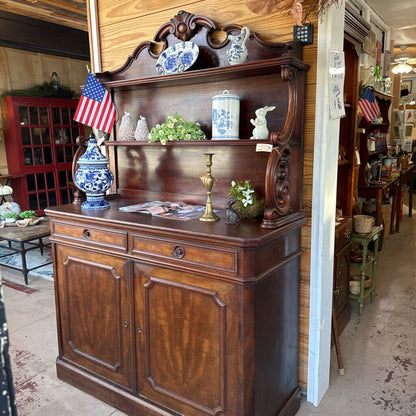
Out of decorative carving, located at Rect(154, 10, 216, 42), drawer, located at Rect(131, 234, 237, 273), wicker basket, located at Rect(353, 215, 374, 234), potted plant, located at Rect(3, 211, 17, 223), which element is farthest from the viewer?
potted plant, located at Rect(3, 211, 17, 223)

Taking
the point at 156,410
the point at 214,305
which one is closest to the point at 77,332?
the point at 156,410

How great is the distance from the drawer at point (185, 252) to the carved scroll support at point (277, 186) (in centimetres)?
23

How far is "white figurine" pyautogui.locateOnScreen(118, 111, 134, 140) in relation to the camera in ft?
7.72

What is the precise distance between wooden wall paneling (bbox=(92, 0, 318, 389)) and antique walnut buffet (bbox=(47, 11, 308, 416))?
0.21ft

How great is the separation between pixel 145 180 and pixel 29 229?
2.16 meters

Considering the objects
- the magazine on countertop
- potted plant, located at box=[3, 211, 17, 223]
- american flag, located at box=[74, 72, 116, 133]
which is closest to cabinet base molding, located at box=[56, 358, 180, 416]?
the magazine on countertop

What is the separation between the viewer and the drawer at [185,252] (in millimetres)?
1586

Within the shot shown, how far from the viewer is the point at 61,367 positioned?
92.8 inches

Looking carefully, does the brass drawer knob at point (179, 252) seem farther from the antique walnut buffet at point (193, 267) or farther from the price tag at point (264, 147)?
the price tag at point (264, 147)

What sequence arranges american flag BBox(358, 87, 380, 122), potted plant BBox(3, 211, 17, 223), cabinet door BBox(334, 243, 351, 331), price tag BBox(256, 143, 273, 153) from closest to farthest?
1. price tag BBox(256, 143, 273, 153)
2. cabinet door BBox(334, 243, 351, 331)
3. american flag BBox(358, 87, 380, 122)
4. potted plant BBox(3, 211, 17, 223)

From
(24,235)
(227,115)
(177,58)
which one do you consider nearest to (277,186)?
(227,115)

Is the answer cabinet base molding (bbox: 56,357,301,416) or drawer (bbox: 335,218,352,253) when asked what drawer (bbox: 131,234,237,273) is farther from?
drawer (bbox: 335,218,352,253)

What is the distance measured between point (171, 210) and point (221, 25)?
3.31 feet

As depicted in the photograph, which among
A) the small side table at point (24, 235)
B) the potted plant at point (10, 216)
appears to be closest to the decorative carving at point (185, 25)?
the small side table at point (24, 235)
